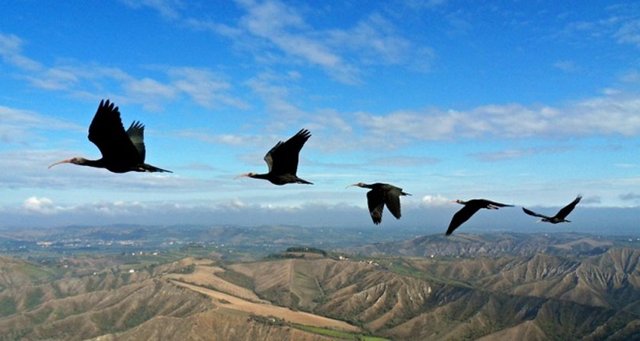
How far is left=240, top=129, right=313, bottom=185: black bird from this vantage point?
1472cm

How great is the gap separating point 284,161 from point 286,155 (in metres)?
0.22

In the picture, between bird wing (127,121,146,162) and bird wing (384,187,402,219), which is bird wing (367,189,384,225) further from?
bird wing (127,121,146,162)

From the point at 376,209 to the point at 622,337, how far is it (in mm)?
193624

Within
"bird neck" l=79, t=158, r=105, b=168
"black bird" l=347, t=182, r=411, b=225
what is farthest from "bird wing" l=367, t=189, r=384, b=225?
"bird neck" l=79, t=158, r=105, b=168

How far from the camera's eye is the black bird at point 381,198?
14.4m

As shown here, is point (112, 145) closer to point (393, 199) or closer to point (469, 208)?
point (393, 199)

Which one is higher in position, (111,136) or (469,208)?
(111,136)

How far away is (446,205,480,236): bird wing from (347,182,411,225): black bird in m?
1.45

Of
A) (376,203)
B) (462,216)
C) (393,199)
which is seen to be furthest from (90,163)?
(462,216)

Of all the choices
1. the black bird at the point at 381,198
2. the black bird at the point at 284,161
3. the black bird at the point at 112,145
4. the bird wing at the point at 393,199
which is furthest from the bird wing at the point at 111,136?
the bird wing at the point at 393,199

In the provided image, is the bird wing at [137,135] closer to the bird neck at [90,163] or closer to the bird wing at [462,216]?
the bird neck at [90,163]

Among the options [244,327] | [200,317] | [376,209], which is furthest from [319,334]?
[376,209]

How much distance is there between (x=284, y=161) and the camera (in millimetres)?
15219

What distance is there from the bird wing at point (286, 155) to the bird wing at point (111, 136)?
141 inches
